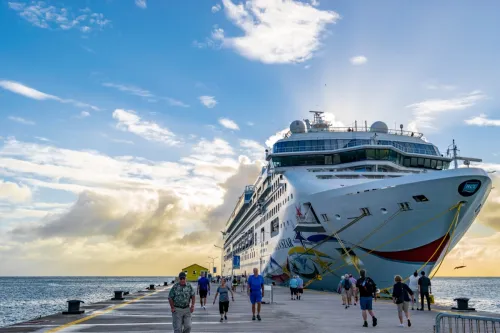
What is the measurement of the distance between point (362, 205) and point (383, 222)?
135cm

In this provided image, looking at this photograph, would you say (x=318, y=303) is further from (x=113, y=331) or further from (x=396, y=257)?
(x=113, y=331)

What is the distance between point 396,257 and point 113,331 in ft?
55.1

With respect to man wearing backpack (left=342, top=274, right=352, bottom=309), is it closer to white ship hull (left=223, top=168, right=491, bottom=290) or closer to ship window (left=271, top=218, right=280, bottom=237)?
white ship hull (left=223, top=168, right=491, bottom=290)

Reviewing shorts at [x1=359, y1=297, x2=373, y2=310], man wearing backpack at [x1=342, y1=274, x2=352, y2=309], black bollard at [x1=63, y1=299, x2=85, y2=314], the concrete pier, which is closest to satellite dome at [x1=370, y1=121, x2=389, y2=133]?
man wearing backpack at [x1=342, y1=274, x2=352, y2=309]

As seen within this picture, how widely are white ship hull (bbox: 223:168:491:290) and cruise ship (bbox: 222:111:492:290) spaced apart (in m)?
0.05

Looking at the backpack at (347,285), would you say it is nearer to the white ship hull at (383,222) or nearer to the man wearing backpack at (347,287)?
the man wearing backpack at (347,287)

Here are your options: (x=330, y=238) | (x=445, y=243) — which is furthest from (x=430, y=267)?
(x=330, y=238)

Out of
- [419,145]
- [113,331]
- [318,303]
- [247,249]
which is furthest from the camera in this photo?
[247,249]

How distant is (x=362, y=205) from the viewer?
88.4 ft

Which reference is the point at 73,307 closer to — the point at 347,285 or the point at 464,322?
the point at 347,285

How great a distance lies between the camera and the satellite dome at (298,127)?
45281 mm

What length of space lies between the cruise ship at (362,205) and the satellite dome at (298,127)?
89mm

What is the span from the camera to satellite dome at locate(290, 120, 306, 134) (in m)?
45.3

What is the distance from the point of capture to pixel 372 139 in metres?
37.2
